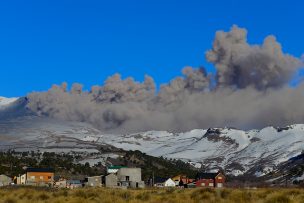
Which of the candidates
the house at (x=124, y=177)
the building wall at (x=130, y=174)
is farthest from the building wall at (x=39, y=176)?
the house at (x=124, y=177)

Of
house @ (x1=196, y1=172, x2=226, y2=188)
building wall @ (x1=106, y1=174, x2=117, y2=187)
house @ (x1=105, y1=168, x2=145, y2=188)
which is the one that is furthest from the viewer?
house @ (x1=196, y1=172, x2=226, y2=188)

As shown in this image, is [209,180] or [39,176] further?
[209,180]

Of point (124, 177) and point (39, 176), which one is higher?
point (39, 176)

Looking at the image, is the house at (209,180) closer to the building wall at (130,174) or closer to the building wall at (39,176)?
the building wall at (130,174)

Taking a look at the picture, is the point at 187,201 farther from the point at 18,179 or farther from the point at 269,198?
the point at 18,179

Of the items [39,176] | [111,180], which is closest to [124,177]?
[111,180]

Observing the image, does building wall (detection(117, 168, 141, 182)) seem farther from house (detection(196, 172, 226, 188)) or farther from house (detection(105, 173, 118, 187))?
house (detection(196, 172, 226, 188))

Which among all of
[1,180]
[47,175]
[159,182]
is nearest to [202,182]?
[159,182]

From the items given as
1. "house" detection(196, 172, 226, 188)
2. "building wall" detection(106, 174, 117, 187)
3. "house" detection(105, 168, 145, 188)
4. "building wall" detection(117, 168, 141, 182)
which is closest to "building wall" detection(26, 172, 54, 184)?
"building wall" detection(117, 168, 141, 182)

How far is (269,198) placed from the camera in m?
27.0

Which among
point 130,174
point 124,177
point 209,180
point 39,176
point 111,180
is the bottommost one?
point 209,180

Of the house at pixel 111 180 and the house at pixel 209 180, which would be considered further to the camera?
the house at pixel 209 180

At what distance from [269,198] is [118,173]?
125 metres

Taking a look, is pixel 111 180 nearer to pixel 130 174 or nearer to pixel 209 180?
pixel 130 174
